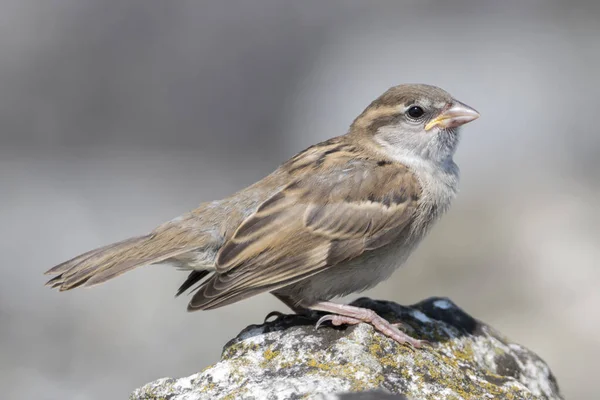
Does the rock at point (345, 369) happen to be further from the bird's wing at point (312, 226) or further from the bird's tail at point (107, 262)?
the bird's tail at point (107, 262)

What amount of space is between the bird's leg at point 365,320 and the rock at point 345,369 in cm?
4

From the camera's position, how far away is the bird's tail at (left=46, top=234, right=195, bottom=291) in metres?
5.16

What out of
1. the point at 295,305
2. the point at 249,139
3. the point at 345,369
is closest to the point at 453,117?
the point at 295,305

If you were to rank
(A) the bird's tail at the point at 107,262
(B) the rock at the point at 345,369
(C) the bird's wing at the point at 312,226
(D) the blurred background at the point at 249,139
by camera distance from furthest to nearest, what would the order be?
(D) the blurred background at the point at 249,139, (A) the bird's tail at the point at 107,262, (C) the bird's wing at the point at 312,226, (B) the rock at the point at 345,369

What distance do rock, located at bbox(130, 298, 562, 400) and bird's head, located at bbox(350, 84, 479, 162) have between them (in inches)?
40.5

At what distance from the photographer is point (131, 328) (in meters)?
8.88

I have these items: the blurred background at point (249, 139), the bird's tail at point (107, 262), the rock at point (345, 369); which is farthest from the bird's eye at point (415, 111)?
the blurred background at point (249, 139)

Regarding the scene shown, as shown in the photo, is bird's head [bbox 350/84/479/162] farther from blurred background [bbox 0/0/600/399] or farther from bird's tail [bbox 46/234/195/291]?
blurred background [bbox 0/0/600/399]

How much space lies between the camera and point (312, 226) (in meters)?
5.22

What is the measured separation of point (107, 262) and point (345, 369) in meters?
1.65

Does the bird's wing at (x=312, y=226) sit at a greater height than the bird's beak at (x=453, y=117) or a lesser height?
lesser

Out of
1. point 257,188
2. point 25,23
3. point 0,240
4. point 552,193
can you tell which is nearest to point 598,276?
point 552,193

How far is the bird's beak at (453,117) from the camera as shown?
555cm

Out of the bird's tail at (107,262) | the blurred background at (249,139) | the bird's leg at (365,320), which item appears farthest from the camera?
the blurred background at (249,139)
